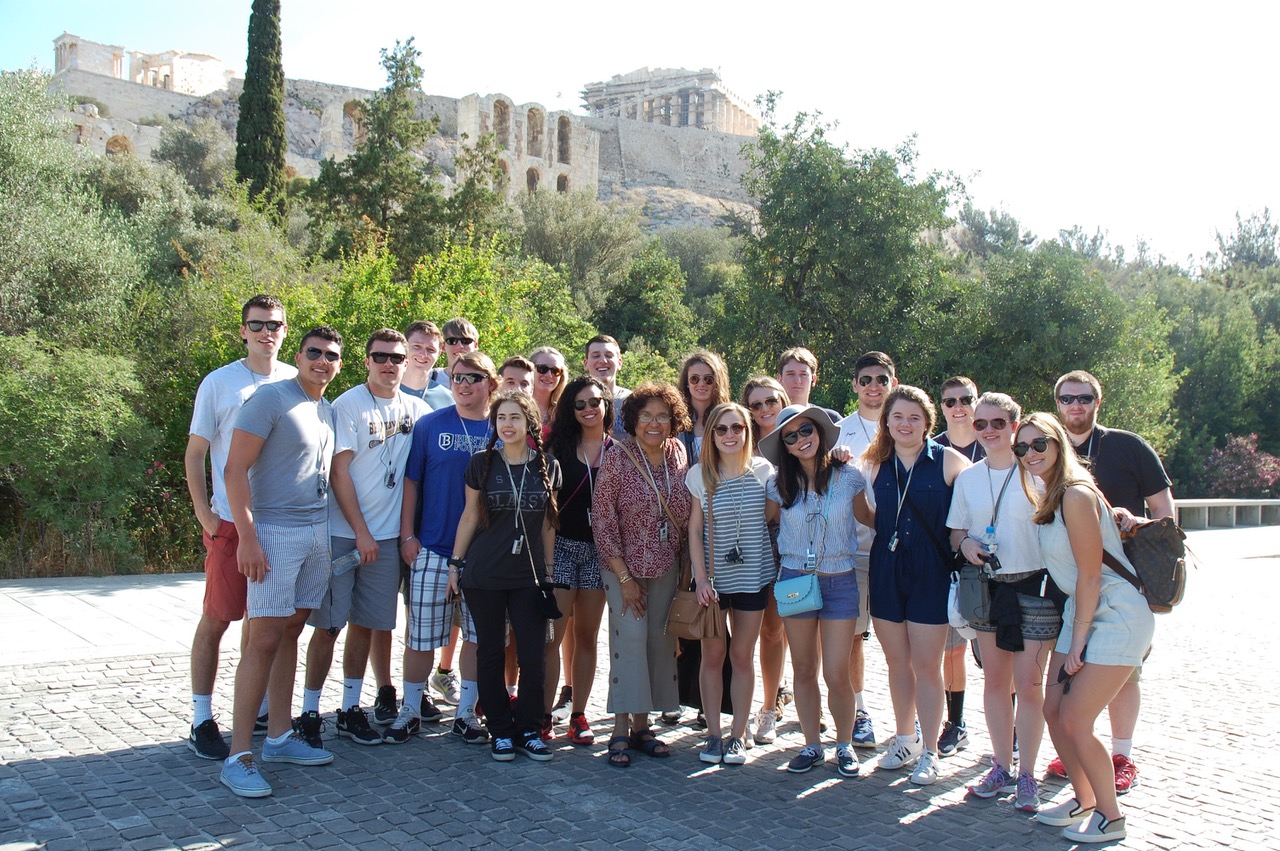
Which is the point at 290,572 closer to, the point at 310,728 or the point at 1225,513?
the point at 310,728

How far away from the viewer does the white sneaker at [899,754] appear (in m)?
4.69

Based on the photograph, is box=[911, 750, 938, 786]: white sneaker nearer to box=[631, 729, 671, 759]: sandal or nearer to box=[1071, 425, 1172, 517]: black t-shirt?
box=[631, 729, 671, 759]: sandal

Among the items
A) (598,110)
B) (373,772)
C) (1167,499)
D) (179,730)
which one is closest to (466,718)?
(373,772)

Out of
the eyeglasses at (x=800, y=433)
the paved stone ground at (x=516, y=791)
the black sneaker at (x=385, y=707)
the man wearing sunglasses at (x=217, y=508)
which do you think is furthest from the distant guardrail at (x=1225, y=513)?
the man wearing sunglasses at (x=217, y=508)

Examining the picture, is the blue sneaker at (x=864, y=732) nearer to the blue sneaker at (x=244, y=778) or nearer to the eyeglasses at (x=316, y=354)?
the blue sneaker at (x=244, y=778)

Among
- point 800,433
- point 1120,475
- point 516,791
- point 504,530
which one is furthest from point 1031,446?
point 516,791

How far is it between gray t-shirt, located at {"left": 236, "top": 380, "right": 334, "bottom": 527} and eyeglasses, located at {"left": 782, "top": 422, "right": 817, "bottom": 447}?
2261 mm

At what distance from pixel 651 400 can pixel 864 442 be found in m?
1.42

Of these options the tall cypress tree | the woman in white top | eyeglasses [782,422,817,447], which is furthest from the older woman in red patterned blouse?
the tall cypress tree

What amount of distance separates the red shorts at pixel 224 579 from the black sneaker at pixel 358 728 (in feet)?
2.56

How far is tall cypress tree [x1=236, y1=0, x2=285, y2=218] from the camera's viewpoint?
2716 cm

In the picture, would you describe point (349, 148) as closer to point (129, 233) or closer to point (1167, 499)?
point (129, 233)

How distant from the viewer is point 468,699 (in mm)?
5082

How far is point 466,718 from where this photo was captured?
5039 mm
